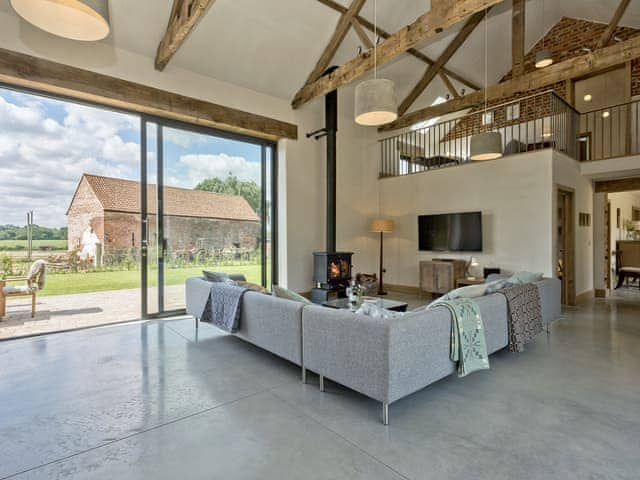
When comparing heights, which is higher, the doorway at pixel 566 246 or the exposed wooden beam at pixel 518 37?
the exposed wooden beam at pixel 518 37

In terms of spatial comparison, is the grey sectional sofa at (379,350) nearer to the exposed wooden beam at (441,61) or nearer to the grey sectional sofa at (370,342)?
the grey sectional sofa at (370,342)

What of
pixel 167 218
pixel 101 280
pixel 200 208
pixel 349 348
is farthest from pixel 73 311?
pixel 349 348

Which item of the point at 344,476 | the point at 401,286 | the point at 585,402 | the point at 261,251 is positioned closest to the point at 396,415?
the point at 344,476

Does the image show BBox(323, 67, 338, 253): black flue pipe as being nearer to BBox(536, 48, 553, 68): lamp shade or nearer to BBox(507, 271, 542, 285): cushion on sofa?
BBox(507, 271, 542, 285): cushion on sofa

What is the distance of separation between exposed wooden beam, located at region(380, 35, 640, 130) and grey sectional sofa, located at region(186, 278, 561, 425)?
4794 mm

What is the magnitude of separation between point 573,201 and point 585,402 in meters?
4.81

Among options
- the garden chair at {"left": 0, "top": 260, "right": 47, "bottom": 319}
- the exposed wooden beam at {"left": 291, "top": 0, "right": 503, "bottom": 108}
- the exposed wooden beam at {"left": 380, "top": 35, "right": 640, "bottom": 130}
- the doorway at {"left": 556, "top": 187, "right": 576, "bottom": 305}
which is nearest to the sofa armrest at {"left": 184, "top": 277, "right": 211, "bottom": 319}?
the garden chair at {"left": 0, "top": 260, "right": 47, "bottom": 319}

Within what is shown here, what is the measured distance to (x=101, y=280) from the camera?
15.7 ft

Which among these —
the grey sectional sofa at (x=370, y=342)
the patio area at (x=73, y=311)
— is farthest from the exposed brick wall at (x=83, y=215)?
the grey sectional sofa at (x=370, y=342)

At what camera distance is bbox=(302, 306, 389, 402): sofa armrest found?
2080mm

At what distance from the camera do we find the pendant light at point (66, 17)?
2.53m

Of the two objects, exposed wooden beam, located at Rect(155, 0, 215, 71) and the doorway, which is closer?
exposed wooden beam, located at Rect(155, 0, 215, 71)

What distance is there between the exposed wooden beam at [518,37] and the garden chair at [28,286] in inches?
331

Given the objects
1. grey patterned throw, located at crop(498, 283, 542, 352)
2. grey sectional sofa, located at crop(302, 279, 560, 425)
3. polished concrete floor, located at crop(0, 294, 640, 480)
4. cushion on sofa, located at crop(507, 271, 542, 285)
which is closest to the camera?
polished concrete floor, located at crop(0, 294, 640, 480)
